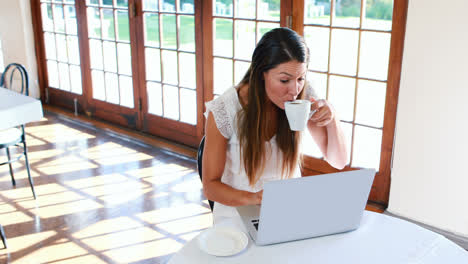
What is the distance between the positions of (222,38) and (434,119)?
1.80m

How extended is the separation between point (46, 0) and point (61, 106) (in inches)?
47.6

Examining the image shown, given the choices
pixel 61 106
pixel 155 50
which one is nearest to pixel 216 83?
pixel 155 50

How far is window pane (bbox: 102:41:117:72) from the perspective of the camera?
4.69m

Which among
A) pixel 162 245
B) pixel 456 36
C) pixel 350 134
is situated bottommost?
pixel 162 245

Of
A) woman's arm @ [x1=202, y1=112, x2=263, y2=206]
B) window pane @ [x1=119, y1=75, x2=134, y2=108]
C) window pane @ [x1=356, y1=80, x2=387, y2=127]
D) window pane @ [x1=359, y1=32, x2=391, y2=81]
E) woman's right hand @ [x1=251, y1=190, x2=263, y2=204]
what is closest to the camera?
woman's right hand @ [x1=251, y1=190, x2=263, y2=204]

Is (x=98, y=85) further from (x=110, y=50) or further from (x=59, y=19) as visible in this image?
(x=59, y=19)

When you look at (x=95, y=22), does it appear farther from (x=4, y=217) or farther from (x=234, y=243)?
(x=234, y=243)

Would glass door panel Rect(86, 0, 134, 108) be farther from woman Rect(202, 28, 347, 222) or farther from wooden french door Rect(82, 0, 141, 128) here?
woman Rect(202, 28, 347, 222)

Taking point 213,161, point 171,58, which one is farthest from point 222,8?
point 213,161

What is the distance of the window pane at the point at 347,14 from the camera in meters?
2.98

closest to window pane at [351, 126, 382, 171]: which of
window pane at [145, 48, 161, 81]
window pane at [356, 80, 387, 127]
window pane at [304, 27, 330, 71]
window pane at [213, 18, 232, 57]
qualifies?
window pane at [356, 80, 387, 127]

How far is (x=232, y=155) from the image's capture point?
1810 millimetres

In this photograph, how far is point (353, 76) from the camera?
3090 millimetres

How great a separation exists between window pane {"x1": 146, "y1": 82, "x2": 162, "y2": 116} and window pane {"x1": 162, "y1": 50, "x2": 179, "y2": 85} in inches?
7.2
